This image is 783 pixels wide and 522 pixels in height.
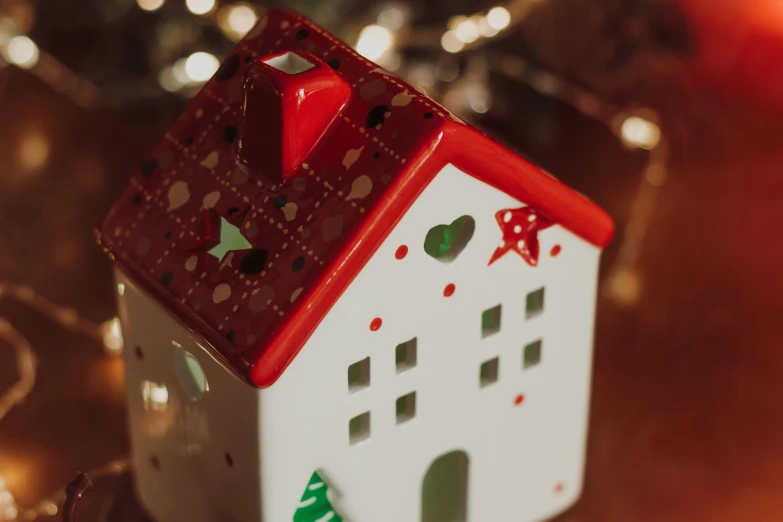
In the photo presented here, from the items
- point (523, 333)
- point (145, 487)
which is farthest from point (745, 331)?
point (145, 487)

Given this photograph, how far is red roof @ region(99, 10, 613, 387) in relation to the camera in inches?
29.9

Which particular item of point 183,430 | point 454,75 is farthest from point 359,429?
point 454,75

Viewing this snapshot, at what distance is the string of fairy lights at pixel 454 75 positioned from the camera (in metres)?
1.42

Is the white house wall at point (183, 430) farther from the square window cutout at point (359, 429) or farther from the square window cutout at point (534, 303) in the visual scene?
the square window cutout at point (534, 303)

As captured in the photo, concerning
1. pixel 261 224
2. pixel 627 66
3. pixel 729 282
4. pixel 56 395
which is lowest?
pixel 261 224

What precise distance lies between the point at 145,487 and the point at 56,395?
0.77 ft

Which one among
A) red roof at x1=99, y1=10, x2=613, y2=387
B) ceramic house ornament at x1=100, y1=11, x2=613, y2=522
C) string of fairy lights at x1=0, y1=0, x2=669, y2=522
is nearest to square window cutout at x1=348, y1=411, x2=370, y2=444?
ceramic house ornament at x1=100, y1=11, x2=613, y2=522

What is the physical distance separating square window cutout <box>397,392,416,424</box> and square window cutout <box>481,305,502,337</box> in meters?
0.07

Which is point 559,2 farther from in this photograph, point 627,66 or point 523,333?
point 523,333

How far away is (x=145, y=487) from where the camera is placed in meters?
0.99

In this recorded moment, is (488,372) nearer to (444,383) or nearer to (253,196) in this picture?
(444,383)

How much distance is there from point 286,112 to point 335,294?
0.13 meters

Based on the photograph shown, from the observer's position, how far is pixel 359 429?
2.80 ft

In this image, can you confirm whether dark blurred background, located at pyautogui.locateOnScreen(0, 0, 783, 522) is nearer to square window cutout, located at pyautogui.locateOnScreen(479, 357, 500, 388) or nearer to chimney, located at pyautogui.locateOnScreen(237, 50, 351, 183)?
square window cutout, located at pyautogui.locateOnScreen(479, 357, 500, 388)
